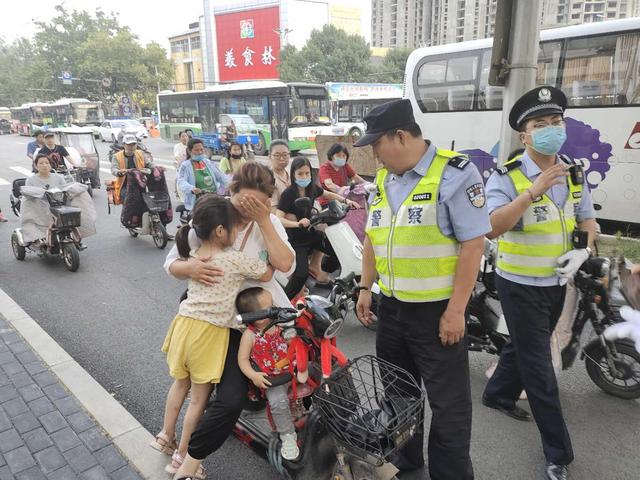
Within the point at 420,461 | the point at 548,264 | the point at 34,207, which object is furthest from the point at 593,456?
the point at 34,207

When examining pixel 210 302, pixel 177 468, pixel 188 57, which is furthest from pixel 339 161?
pixel 188 57

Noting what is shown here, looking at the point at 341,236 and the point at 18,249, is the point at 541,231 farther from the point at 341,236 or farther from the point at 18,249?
the point at 18,249

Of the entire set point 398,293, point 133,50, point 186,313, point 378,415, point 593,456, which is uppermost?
point 133,50

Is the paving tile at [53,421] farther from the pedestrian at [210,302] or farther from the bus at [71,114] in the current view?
the bus at [71,114]

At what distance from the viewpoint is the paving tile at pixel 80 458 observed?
8.33 ft

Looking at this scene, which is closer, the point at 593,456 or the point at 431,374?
the point at 431,374

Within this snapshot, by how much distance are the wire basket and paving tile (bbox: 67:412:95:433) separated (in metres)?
1.76

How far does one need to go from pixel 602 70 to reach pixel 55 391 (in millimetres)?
8165

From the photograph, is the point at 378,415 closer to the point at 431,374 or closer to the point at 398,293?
the point at 431,374

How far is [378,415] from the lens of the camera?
189 cm

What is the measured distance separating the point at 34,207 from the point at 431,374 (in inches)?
245

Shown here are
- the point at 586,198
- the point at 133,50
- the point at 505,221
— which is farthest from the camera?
the point at 133,50

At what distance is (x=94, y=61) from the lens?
47.0 meters

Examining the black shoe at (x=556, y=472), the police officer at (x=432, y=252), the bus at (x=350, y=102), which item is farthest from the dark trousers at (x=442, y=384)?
the bus at (x=350, y=102)
